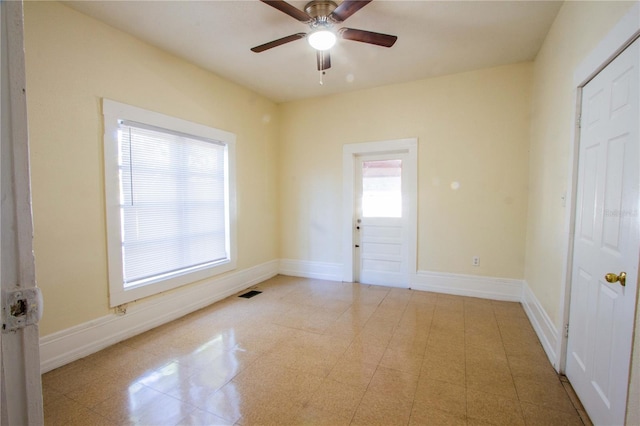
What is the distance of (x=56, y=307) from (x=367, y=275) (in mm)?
3643

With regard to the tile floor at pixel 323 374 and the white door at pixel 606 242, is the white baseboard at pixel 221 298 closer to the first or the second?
the tile floor at pixel 323 374

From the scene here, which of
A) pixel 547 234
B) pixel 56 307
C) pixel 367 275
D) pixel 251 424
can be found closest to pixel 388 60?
pixel 547 234

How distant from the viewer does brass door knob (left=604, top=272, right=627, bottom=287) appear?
148cm

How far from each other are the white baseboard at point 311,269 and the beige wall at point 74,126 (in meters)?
2.77

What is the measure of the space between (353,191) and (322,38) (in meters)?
2.43

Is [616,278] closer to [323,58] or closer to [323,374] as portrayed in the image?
[323,374]

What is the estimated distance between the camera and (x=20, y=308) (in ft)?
2.35

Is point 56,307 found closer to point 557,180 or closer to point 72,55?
point 72,55

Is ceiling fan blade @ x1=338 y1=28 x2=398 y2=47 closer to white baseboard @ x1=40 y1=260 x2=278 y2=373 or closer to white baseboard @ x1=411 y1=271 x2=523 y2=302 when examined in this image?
white baseboard @ x1=411 y1=271 x2=523 y2=302

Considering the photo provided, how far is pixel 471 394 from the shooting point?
6.56 feet

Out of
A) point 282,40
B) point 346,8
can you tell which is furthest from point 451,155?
point 282,40

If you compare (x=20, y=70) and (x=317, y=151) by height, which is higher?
(x=317, y=151)

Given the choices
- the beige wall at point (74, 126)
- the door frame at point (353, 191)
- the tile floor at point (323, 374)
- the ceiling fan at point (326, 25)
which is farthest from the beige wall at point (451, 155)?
the beige wall at point (74, 126)

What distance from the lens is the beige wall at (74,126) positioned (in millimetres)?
2248
